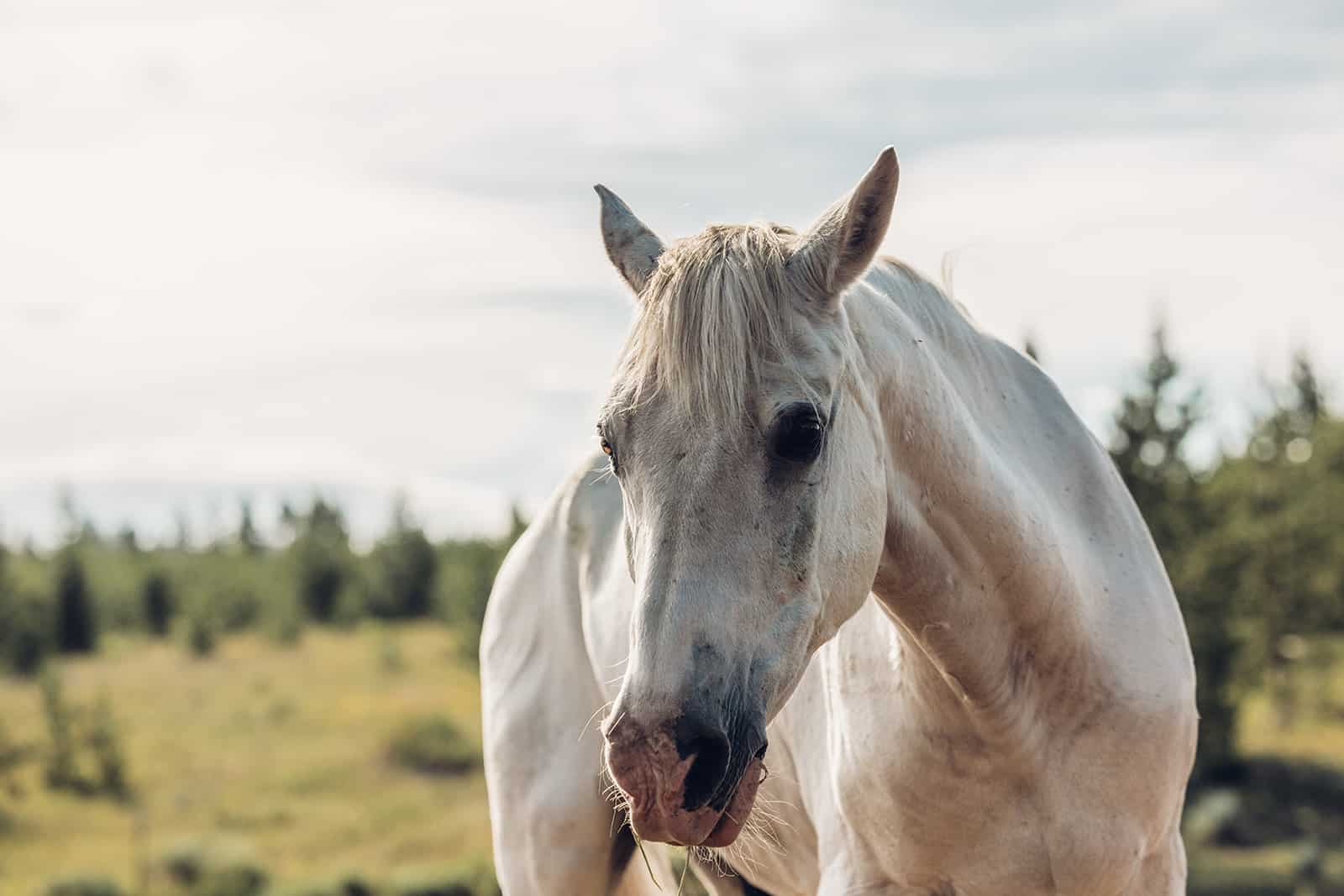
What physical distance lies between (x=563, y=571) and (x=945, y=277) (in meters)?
1.90

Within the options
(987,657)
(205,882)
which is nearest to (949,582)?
(987,657)

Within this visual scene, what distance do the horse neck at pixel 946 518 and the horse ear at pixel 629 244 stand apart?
0.47 metres

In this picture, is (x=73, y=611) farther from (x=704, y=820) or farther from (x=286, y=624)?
(x=704, y=820)

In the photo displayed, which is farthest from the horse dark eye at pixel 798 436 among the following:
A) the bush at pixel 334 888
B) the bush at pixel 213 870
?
the bush at pixel 213 870

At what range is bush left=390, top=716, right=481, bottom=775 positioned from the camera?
3203 cm

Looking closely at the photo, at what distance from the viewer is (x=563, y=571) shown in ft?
17.1

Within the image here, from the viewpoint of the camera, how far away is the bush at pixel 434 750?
3203cm

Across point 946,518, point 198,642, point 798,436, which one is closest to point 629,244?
point 798,436

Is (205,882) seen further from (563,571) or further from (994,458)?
(994,458)

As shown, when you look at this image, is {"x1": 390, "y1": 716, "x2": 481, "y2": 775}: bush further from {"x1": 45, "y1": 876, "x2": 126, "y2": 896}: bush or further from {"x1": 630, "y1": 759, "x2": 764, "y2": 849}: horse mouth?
{"x1": 630, "y1": 759, "x2": 764, "y2": 849}: horse mouth

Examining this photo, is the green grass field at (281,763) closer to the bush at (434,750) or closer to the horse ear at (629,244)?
the bush at (434,750)

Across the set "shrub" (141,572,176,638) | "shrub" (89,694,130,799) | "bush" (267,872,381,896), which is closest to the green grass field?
"shrub" (89,694,130,799)

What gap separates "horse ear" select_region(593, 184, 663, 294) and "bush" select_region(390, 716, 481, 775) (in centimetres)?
Answer: 2994

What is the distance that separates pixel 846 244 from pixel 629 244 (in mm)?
575
